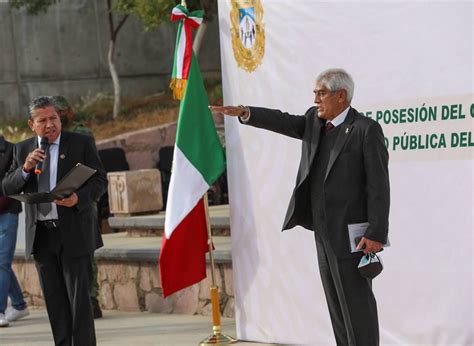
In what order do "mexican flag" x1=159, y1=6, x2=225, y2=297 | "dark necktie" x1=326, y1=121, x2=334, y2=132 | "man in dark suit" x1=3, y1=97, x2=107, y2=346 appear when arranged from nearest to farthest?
"dark necktie" x1=326, y1=121, x2=334, y2=132, "man in dark suit" x1=3, y1=97, x2=107, y2=346, "mexican flag" x1=159, y1=6, x2=225, y2=297

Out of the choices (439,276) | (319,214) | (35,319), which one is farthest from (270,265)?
(35,319)

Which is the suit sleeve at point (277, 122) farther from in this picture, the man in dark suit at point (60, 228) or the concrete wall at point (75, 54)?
the concrete wall at point (75, 54)

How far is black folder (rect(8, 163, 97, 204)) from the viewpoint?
21.2ft

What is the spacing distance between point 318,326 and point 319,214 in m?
2.01

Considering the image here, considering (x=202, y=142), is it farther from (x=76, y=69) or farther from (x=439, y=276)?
(x=76, y=69)

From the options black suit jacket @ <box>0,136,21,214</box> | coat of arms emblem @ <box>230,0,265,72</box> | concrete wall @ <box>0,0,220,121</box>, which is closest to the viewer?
coat of arms emblem @ <box>230,0,265,72</box>

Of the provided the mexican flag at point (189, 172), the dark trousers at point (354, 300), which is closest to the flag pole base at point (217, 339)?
the mexican flag at point (189, 172)

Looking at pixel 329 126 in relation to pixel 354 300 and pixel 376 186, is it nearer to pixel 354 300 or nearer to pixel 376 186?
pixel 376 186

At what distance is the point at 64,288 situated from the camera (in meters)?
6.94

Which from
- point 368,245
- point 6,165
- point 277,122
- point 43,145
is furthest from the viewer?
point 6,165

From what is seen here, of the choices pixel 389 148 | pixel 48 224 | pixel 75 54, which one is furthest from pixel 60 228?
pixel 75 54

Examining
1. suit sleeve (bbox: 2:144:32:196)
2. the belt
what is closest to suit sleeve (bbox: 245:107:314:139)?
the belt

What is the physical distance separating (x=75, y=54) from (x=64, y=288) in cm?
1490

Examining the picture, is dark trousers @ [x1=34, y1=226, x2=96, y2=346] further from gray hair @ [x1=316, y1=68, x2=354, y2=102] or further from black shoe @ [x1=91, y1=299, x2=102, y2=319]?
black shoe @ [x1=91, y1=299, x2=102, y2=319]
